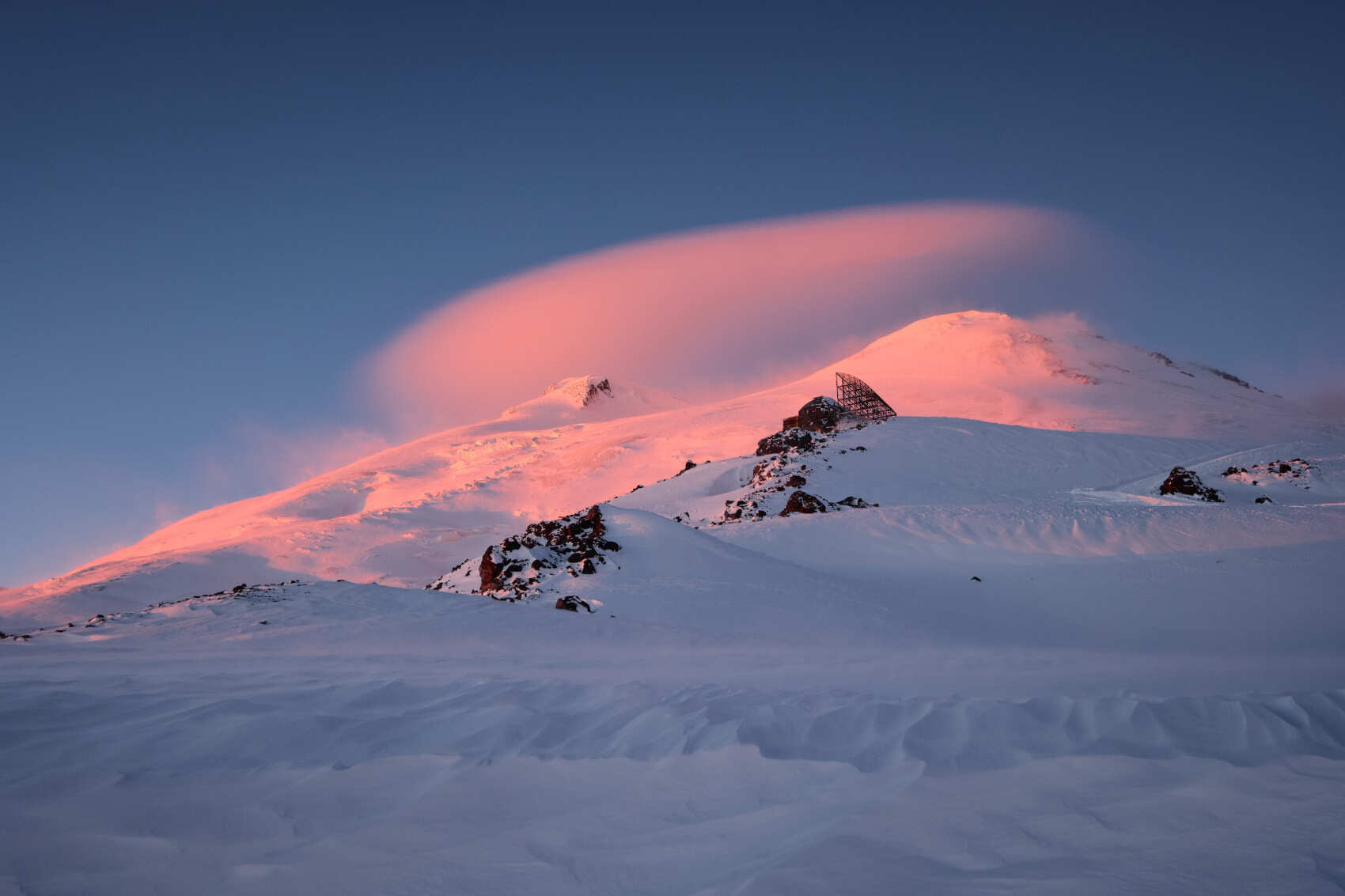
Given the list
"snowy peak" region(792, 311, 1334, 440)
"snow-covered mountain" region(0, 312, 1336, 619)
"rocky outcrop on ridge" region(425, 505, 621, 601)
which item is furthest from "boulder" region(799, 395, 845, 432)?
"rocky outcrop on ridge" region(425, 505, 621, 601)

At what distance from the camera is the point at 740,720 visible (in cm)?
373

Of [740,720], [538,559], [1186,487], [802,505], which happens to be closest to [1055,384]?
[1186,487]

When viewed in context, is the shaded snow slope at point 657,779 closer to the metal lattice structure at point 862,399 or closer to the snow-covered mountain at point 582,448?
the snow-covered mountain at point 582,448

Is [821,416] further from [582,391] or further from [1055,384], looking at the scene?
[582,391]

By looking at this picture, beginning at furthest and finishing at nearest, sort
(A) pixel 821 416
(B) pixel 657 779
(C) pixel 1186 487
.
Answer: (A) pixel 821 416 → (C) pixel 1186 487 → (B) pixel 657 779

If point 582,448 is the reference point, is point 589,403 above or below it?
above

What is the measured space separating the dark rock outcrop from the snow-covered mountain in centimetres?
682

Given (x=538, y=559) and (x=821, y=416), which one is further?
(x=821, y=416)

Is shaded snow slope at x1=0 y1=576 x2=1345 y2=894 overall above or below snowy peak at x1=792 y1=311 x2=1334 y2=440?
below

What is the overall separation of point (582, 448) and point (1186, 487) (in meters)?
32.0

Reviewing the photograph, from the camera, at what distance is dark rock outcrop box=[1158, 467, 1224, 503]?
17.5m

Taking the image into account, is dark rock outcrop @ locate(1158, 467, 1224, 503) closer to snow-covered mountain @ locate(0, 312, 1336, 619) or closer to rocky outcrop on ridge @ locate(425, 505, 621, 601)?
snow-covered mountain @ locate(0, 312, 1336, 619)

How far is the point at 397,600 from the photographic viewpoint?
325 inches

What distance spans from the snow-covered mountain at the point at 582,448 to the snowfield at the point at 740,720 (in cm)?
737
